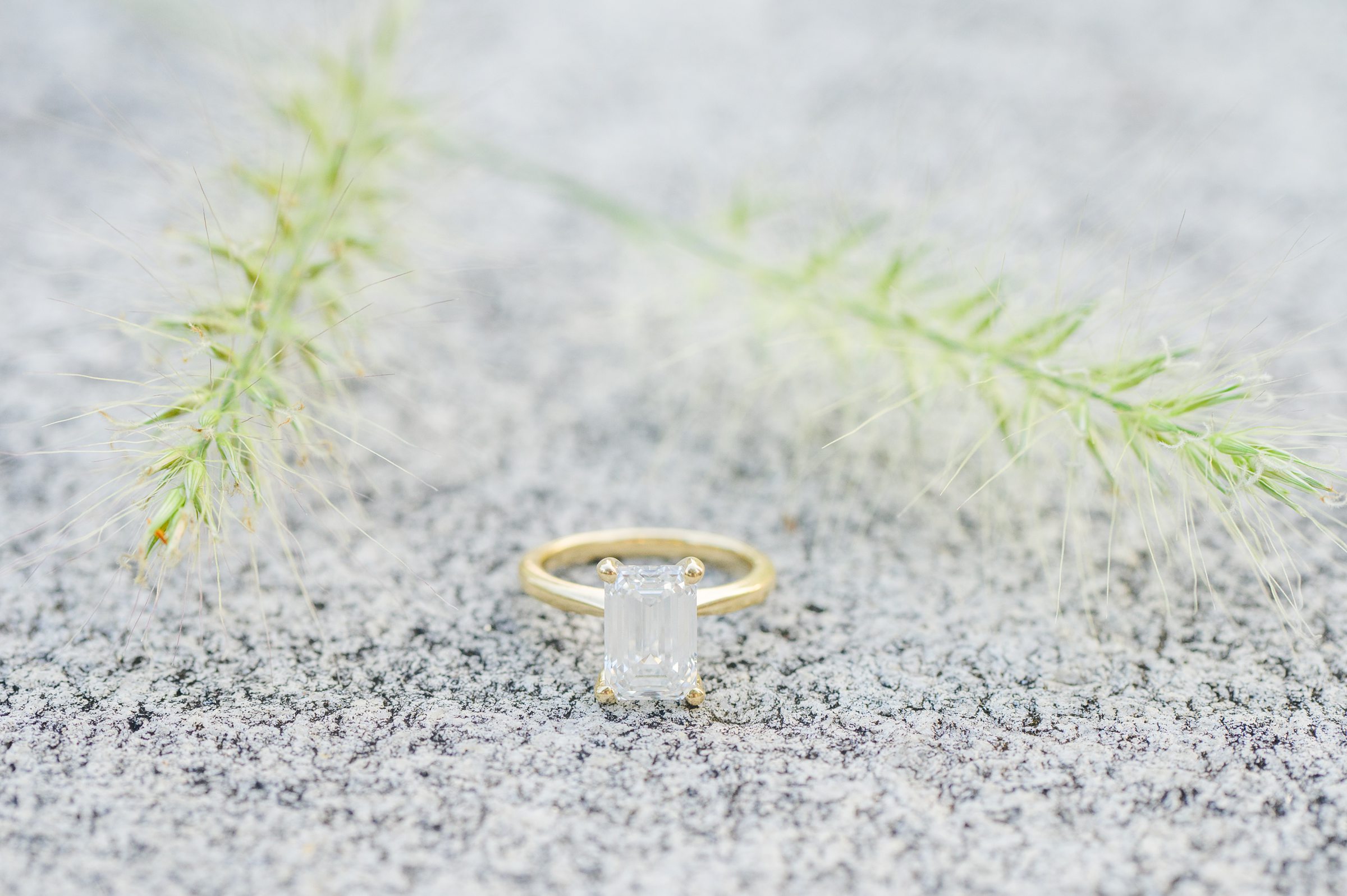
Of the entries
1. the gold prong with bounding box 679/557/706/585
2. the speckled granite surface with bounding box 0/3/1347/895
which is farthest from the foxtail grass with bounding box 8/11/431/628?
the gold prong with bounding box 679/557/706/585

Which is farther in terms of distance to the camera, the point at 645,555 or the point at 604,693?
the point at 645,555

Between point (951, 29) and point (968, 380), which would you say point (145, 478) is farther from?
point (951, 29)

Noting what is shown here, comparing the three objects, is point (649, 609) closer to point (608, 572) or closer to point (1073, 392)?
point (608, 572)

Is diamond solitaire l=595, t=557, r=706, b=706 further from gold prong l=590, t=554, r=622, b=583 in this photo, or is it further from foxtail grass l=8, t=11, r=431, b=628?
foxtail grass l=8, t=11, r=431, b=628

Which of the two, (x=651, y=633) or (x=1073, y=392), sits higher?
(x=1073, y=392)

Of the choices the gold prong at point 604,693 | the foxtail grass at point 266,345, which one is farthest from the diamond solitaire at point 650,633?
the foxtail grass at point 266,345

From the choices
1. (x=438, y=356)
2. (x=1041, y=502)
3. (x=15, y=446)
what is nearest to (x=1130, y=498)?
(x=1041, y=502)

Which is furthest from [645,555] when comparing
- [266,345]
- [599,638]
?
[266,345]
